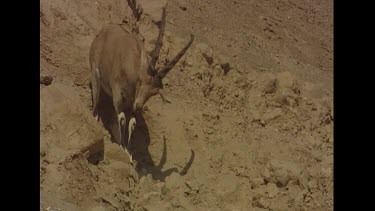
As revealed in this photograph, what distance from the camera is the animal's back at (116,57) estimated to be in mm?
8656

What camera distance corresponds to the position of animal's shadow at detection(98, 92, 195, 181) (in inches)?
344

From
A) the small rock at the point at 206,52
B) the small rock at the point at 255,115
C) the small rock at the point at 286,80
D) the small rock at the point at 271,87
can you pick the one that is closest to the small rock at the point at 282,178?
the small rock at the point at 255,115

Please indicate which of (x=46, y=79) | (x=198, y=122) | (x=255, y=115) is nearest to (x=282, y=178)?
(x=198, y=122)

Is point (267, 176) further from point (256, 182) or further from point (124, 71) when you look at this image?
point (124, 71)

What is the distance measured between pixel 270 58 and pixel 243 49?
0.57m

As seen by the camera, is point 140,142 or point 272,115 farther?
point 272,115

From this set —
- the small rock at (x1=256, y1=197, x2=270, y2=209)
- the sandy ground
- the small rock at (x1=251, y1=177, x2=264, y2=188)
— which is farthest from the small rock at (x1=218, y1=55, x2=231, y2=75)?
the small rock at (x1=256, y1=197, x2=270, y2=209)

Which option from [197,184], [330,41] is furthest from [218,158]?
[330,41]

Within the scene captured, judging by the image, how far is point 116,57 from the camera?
8.88 meters

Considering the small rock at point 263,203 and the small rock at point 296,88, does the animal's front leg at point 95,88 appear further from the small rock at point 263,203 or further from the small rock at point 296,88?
the small rock at point 296,88

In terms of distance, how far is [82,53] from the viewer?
980cm

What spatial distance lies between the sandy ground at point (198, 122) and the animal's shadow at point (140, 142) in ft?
0.07

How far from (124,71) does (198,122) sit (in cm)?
162

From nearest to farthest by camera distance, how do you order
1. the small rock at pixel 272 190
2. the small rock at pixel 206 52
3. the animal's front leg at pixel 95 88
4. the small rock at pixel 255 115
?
the small rock at pixel 272 190 → the animal's front leg at pixel 95 88 → the small rock at pixel 255 115 → the small rock at pixel 206 52
